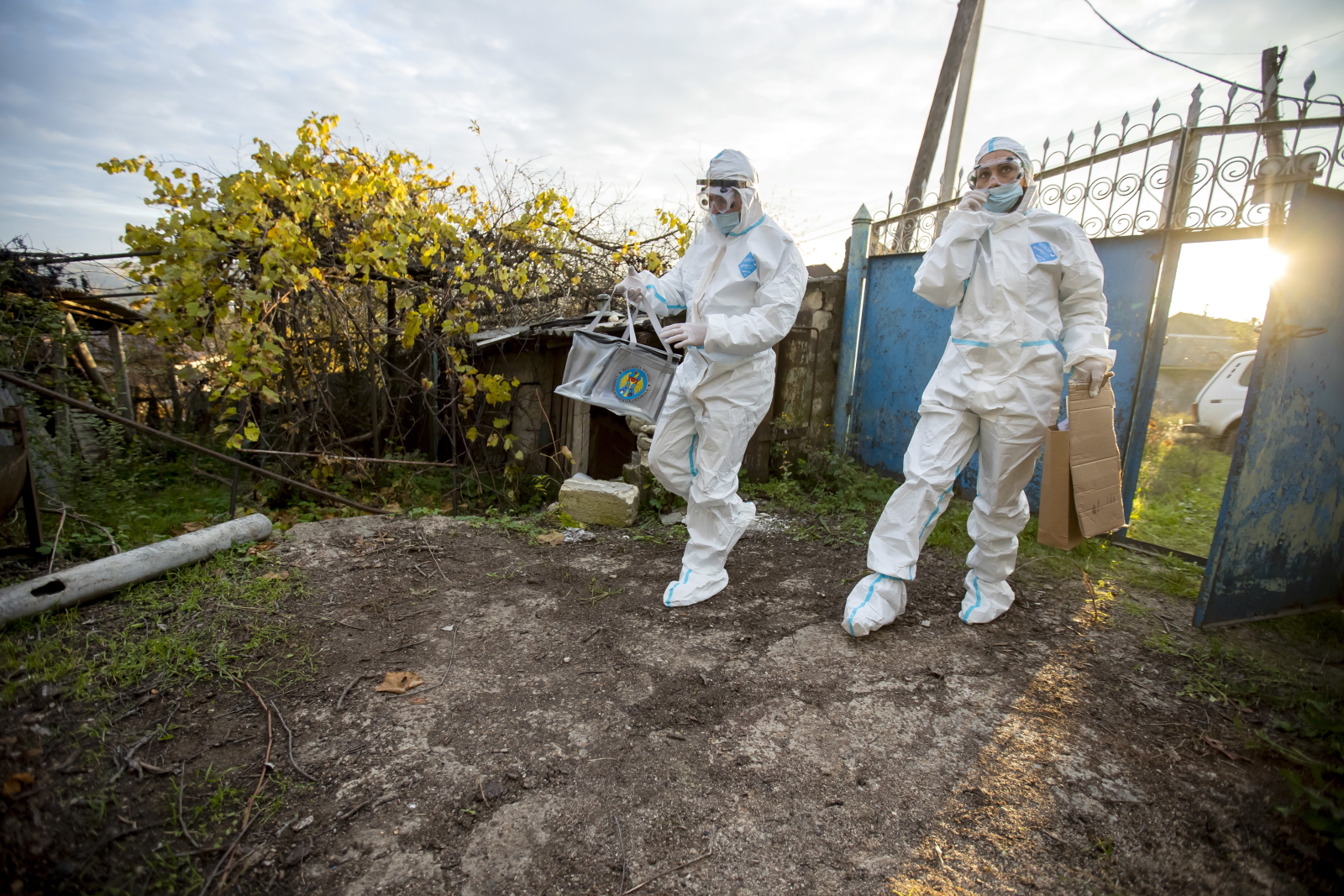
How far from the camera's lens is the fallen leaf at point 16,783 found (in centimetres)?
140

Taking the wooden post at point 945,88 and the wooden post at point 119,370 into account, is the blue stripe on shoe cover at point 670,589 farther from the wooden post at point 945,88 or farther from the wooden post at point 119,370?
the wooden post at point 945,88

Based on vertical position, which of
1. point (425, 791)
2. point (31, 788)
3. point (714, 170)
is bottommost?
point (425, 791)

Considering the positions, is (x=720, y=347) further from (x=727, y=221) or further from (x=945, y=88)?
(x=945, y=88)

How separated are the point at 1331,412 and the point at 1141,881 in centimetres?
248

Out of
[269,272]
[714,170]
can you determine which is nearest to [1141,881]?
[714,170]

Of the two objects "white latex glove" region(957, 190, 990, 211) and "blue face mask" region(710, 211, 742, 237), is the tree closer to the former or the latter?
"blue face mask" region(710, 211, 742, 237)

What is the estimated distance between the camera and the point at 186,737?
6.09ft

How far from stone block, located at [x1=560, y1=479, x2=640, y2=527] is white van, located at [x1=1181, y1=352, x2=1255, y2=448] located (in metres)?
6.77

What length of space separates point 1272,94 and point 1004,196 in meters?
2.11

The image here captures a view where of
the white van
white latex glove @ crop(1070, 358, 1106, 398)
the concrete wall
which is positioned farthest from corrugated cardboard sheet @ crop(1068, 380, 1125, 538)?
the white van

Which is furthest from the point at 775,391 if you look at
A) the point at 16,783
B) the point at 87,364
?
the point at 87,364

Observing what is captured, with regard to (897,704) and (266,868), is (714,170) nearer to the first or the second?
(897,704)

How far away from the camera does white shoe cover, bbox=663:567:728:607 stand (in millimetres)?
2832

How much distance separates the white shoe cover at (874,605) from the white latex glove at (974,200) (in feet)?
5.05
